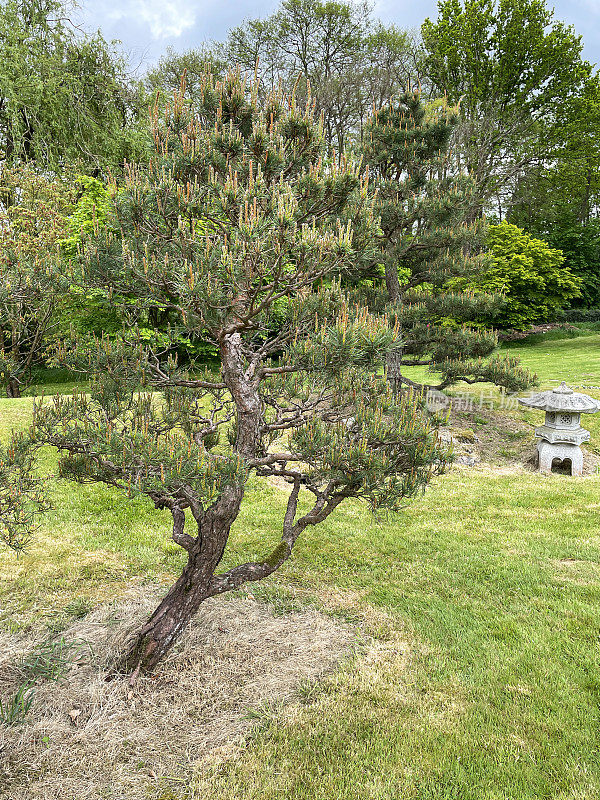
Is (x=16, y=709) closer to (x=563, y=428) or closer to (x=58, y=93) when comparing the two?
(x=563, y=428)

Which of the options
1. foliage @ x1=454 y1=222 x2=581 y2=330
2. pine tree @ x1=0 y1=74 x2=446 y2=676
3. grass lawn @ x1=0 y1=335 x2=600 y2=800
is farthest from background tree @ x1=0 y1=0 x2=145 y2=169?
foliage @ x1=454 y1=222 x2=581 y2=330

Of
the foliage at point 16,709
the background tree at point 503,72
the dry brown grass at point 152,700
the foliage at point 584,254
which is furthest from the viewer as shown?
the foliage at point 584,254

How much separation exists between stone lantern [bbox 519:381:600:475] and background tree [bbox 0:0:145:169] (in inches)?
481

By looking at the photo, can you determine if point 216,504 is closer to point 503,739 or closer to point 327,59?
point 503,739

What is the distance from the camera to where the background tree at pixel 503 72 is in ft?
68.4

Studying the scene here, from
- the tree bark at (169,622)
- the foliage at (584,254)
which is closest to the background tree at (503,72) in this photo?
the foliage at (584,254)

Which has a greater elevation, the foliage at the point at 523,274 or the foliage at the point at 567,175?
the foliage at the point at 567,175

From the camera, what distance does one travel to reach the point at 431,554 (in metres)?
5.96

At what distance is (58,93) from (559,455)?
1527cm

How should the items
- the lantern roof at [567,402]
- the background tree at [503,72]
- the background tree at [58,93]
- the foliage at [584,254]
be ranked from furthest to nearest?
the foliage at [584,254] → the background tree at [503,72] → the background tree at [58,93] → the lantern roof at [567,402]

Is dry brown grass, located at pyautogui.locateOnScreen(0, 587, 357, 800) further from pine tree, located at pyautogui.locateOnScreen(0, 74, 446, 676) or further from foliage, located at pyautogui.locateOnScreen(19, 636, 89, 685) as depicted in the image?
pine tree, located at pyautogui.locateOnScreen(0, 74, 446, 676)

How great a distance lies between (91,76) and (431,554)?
52.2ft

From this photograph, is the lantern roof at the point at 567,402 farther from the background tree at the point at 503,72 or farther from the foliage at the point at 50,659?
the background tree at the point at 503,72

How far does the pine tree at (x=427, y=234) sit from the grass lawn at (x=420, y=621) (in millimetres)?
2581
